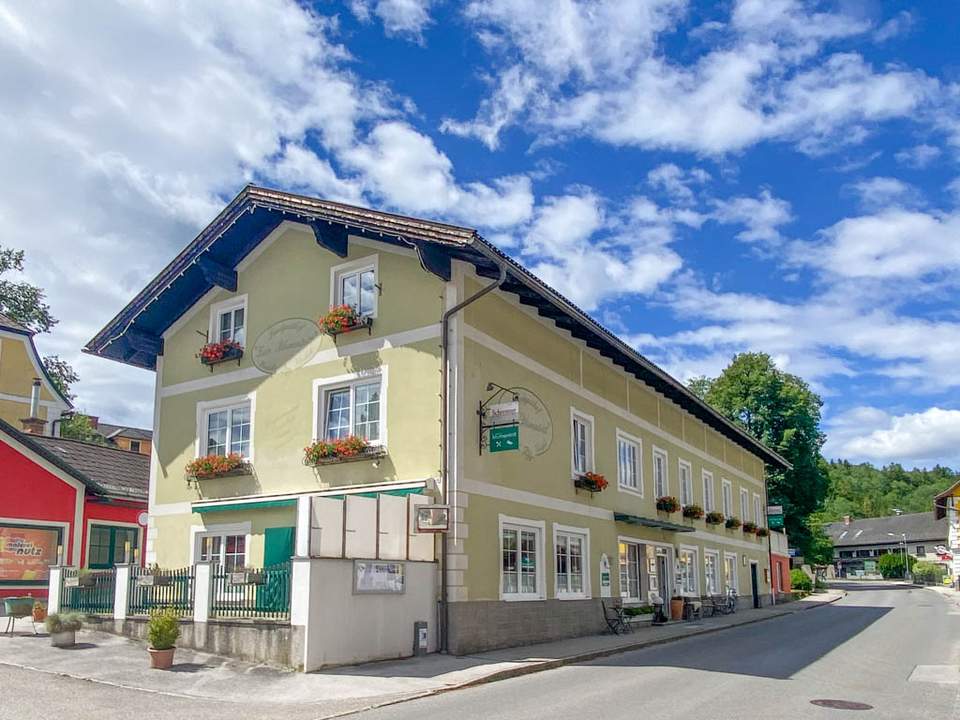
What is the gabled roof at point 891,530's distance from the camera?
10300 cm

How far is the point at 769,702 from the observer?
11.7 meters

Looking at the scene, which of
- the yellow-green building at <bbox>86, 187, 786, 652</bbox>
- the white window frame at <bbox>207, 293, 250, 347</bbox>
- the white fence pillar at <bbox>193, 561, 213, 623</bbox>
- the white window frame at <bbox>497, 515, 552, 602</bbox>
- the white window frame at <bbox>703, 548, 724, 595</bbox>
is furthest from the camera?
the white window frame at <bbox>703, 548, 724, 595</bbox>

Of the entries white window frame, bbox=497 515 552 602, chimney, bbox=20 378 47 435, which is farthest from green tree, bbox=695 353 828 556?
chimney, bbox=20 378 47 435

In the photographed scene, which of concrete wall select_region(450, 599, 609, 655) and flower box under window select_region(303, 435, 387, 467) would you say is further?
flower box under window select_region(303, 435, 387, 467)

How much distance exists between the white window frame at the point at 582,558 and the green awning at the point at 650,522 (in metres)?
1.87

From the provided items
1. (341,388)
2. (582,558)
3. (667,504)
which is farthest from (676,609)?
(341,388)

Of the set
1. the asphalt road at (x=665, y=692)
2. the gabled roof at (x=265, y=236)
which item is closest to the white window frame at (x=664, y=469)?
the gabled roof at (x=265, y=236)

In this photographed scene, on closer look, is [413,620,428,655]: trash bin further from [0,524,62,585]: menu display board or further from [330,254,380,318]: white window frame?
[0,524,62,585]: menu display board

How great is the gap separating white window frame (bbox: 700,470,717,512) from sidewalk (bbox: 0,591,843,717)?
51.2 feet

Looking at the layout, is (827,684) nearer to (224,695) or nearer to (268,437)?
(224,695)

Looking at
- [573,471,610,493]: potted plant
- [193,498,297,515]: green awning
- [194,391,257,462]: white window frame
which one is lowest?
[193,498,297,515]: green awning

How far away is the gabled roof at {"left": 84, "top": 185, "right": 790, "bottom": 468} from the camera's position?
17.0 meters

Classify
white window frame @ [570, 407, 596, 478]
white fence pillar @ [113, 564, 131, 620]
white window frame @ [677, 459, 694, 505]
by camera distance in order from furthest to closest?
white window frame @ [677, 459, 694, 505]
white window frame @ [570, 407, 596, 478]
white fence pillar @ [113, 564, 131, 620]

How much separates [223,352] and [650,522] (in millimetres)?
12246
